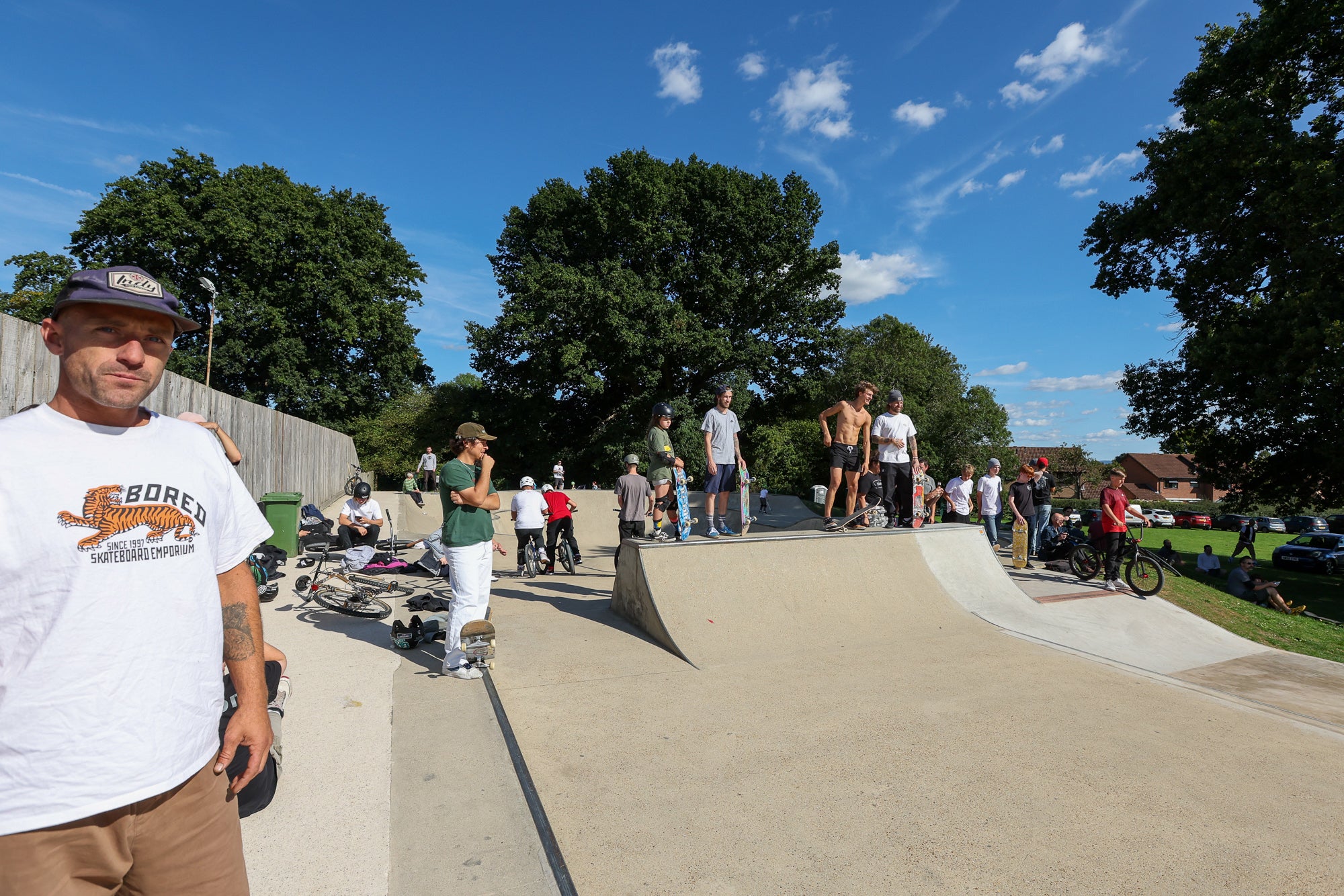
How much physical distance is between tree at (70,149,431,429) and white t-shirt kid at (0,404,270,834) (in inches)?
1250

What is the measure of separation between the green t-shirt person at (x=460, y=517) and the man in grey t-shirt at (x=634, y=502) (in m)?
3.34

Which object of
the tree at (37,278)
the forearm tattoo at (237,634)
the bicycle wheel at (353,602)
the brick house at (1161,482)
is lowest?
the bicycle wheel at (353,602)

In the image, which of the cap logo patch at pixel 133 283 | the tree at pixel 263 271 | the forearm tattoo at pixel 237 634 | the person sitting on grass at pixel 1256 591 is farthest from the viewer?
the tree at pixel 263 271

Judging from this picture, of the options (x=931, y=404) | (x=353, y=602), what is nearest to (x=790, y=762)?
(x=353, y=602)

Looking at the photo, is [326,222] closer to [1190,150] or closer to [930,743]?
[1190,150]

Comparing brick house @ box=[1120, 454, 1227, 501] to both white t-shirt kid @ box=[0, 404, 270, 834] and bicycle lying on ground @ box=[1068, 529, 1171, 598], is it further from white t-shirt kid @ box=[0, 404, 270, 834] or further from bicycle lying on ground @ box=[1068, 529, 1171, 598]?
white t-shirt kid @ box=[0, 404, 270, 834]

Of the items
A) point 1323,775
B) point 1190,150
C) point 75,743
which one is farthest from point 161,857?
point 1190,150

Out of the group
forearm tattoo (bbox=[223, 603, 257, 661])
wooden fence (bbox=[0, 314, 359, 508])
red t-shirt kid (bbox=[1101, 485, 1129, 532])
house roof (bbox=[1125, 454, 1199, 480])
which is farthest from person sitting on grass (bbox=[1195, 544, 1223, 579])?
house roof (bbox=[1125, 454, 1199, 480])

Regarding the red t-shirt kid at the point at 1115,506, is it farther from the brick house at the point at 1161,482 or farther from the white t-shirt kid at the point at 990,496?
the brick house at the point at 1161,482

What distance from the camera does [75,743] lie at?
1297mm

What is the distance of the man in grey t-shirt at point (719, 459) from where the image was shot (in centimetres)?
773

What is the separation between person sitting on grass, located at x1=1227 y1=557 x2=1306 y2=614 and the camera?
13359mm

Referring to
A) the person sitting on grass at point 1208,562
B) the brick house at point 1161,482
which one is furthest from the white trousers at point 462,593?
the brick house at point 1161,482

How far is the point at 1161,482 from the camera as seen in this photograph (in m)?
80.3
